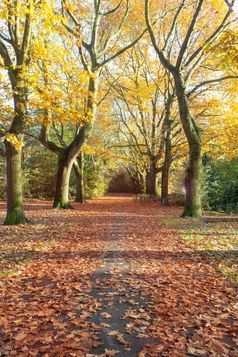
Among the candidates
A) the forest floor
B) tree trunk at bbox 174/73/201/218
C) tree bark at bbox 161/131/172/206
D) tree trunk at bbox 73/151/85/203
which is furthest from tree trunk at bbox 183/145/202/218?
tree trunk at bbox 73/151/85/203

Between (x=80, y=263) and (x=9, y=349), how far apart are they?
4040 mm

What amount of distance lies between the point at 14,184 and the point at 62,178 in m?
7.55

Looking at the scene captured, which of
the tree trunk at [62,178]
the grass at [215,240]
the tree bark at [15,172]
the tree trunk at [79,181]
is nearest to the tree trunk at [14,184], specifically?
the tree bark at [15,172]

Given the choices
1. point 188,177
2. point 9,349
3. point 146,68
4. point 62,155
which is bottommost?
point 9,349

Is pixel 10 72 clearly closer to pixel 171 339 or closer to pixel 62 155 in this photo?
pixel 62 155

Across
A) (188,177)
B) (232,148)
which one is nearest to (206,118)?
(232,148)

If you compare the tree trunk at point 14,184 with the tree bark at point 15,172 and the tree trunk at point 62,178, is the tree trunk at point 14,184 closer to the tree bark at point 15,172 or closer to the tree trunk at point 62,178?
the tree bark at point 15,172

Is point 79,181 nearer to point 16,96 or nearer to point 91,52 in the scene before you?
point 91,52

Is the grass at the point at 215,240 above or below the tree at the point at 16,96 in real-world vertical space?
below

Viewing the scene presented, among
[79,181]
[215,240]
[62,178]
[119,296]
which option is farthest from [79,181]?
[119,296]

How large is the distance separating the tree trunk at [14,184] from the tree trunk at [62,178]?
7.24 meters

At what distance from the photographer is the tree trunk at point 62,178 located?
21.3 meters

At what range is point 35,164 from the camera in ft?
108

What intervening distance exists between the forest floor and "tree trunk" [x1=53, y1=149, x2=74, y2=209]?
979 centimetres
